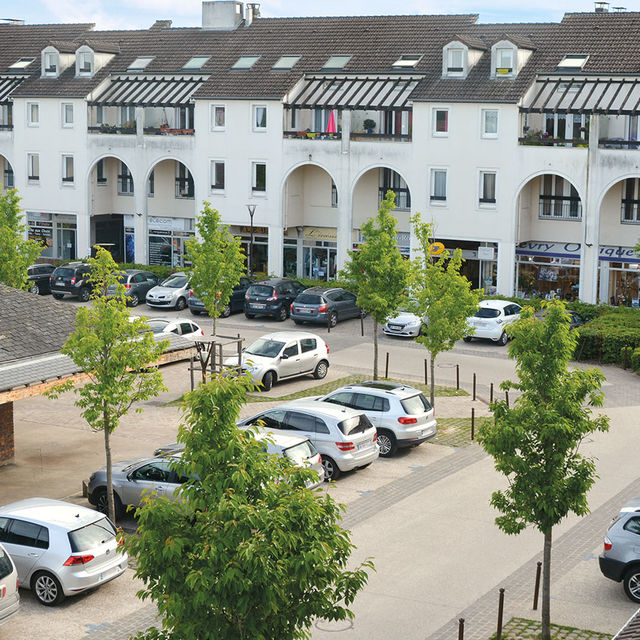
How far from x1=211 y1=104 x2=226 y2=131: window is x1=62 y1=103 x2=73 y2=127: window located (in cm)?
784

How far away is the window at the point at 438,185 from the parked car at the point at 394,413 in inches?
811

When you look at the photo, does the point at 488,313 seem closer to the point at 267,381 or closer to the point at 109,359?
the point at 267,381

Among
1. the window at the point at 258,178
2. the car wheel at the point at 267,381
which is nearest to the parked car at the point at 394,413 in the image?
the car wheel at the point at 267,381

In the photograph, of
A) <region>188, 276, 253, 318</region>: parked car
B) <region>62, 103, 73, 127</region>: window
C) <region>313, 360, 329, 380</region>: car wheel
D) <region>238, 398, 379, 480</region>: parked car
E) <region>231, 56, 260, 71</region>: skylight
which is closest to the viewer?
<region>238, 398, 379, 480</region>: parked car

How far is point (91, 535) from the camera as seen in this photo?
17922 millimetres

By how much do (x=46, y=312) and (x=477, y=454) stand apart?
33.4 feet

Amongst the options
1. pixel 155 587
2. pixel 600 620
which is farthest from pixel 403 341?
pixel 155 587

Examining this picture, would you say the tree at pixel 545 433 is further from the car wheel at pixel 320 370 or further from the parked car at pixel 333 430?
the car wheel at pixel 320 370

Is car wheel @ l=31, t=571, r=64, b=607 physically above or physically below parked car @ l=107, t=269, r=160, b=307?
below

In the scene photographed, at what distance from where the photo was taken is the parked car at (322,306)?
42375mm

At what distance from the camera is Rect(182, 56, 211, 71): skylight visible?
175 ft

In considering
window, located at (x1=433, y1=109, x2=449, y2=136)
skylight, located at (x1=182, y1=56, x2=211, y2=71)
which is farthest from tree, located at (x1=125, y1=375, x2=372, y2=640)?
skylight, located at (x1=182, y1=56, x2=211, y2=71)

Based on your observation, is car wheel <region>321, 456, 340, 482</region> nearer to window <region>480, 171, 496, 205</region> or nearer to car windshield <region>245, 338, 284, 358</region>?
car windshield <region>245, 338, 284, 358</region>

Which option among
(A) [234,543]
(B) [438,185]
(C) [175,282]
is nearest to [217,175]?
(C) [175,282]
